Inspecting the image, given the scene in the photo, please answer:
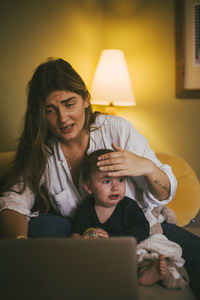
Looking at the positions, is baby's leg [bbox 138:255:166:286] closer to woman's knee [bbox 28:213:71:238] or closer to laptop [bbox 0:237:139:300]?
woman's knee [bbox 28:213:71:238]

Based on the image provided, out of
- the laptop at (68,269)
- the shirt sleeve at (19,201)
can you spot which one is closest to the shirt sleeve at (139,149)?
the shirt sleeve at (19,201)

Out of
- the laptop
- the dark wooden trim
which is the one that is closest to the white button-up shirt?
the laptop

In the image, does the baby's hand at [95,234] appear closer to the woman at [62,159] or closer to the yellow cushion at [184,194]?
the woman at [62,159]

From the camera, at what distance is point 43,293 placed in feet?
1.77

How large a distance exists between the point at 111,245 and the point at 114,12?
2.70 meters

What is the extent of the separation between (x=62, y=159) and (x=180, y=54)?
1648 mm

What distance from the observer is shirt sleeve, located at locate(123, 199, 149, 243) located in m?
1.14

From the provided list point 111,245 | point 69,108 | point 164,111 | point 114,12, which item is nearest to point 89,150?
point 69,108

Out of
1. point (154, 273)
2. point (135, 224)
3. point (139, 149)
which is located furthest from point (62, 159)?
point (154, 273)

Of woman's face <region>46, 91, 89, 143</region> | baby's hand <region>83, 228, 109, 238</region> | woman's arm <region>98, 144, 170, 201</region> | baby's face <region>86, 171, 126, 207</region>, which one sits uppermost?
woman's face <region>46, 91, 89, 143</region>

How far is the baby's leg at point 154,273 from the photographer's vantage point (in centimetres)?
98

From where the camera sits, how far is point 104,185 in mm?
1201

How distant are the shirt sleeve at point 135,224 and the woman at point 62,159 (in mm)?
109

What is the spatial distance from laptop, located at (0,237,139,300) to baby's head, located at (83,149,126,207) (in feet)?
2.15
